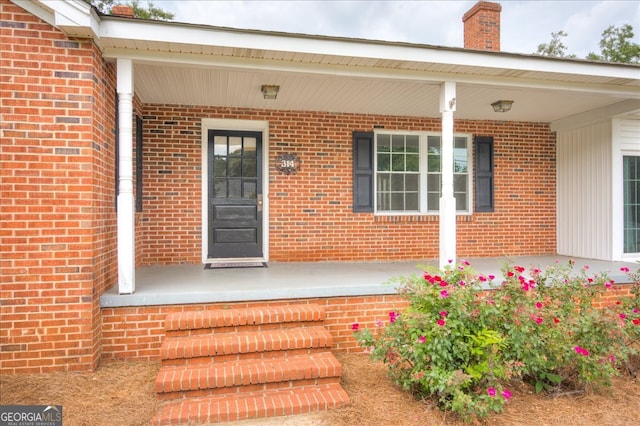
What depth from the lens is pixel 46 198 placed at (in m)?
3.45

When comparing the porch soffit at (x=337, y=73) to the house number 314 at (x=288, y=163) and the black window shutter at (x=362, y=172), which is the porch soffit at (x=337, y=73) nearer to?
the black window shutter at (x=362, y=172)

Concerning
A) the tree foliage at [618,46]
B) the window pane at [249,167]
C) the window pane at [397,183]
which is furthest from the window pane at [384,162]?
the tree foliage at [618,46]

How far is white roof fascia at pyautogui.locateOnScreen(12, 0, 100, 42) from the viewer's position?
10.6 feet

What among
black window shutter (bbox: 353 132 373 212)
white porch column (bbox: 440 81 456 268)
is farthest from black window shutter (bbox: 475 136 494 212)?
white porch column (bbox: 440 81 456 268)

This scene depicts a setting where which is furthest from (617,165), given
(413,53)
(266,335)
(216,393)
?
(216,393)

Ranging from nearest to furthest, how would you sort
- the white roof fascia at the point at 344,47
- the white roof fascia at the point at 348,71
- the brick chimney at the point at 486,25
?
1. the white roof fascia at the point at 344,47
2. the white roof fascia at the point at 348,71
3. the brick chimney at the point at 486,25

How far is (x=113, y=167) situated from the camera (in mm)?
4203

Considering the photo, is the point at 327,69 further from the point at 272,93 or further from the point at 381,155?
the point at 381,155

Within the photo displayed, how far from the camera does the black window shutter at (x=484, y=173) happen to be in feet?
22.6

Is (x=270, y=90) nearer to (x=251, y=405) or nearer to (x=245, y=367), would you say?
(x=245, y=367)

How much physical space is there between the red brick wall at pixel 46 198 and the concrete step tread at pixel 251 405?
1.20 metres

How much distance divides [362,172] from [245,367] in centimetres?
396

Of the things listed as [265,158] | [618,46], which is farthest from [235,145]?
[618,46]

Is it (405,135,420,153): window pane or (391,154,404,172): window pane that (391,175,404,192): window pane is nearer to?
(391,154,404,172): window pane
